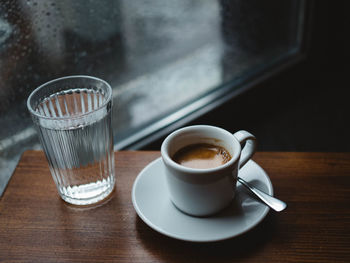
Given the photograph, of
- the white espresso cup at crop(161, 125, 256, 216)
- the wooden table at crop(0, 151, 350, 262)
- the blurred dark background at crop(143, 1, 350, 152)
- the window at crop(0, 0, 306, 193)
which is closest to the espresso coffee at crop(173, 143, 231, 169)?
the white espresso cup at crop(161, 125, 256, 216)

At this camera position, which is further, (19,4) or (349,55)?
(349,55)

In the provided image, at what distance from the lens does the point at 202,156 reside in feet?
2.15

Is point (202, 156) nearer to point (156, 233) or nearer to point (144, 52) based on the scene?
point (156, 233)

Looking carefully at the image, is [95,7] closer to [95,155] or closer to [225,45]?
[95,155]

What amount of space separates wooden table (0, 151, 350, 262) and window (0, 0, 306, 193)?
0.32m

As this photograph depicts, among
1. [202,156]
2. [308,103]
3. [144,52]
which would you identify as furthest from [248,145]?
[308,103]

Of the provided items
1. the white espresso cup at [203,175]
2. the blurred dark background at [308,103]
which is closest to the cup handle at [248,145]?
the white espresso cup at [203,175]

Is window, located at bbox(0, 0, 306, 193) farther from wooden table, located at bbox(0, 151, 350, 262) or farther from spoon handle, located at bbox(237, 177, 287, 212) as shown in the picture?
spoon handle, located at bbox(237, 177, 287, 212)

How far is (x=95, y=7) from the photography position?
1096 millimetres

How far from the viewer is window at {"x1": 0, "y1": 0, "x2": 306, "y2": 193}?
96 centimetres

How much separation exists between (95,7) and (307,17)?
3.49ft

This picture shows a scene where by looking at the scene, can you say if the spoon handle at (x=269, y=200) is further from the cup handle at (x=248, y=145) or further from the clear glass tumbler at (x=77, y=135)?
the clear glass tumbler at (x=77, y=135)

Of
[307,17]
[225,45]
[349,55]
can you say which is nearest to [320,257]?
[225,45]

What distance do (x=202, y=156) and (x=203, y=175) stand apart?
0.10 metres
